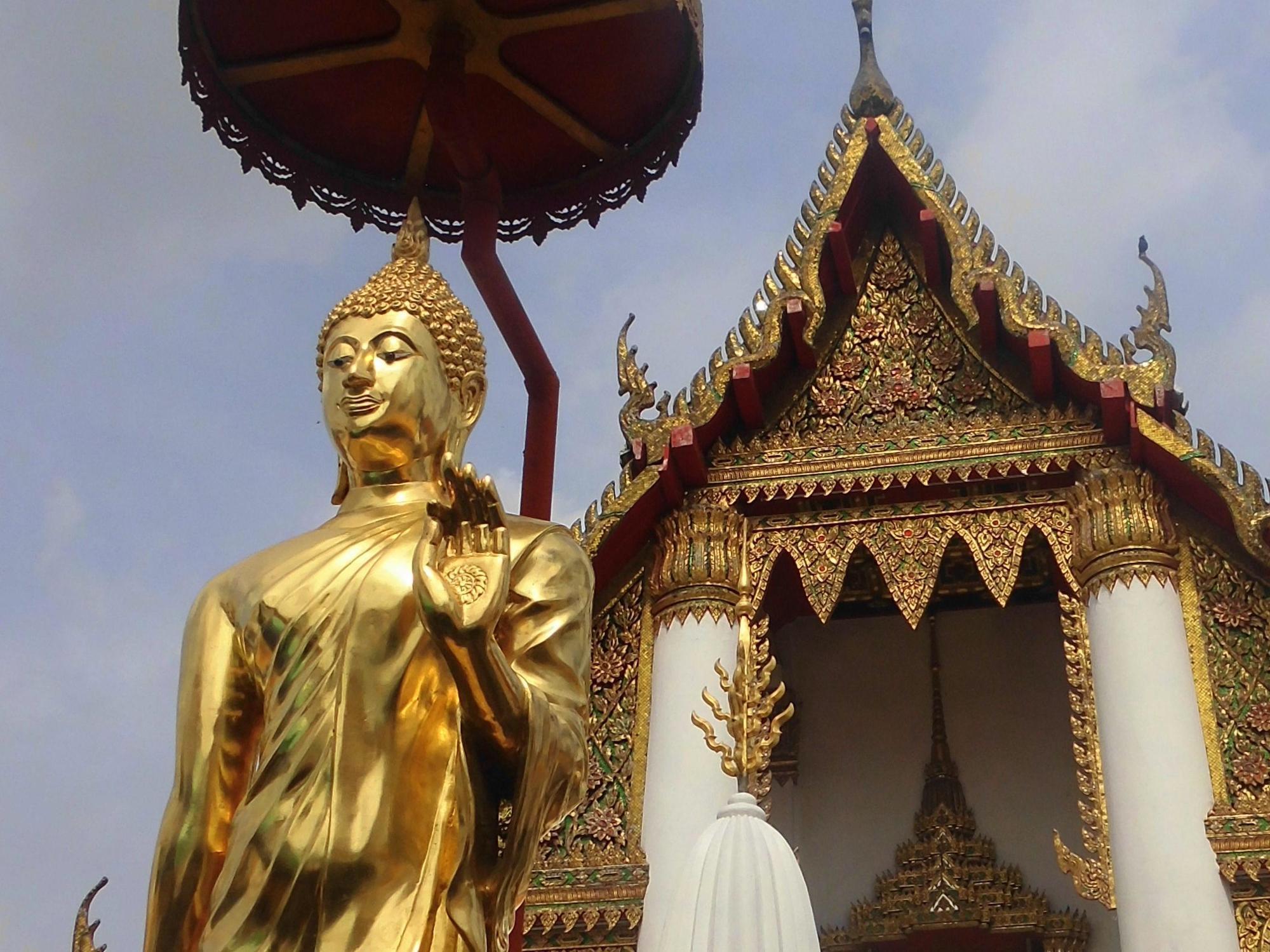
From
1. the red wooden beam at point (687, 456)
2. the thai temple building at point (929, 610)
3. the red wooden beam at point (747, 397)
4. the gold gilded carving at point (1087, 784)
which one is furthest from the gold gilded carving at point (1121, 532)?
the red wooden beam at point (687, 456)

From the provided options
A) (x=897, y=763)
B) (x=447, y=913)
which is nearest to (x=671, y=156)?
(x=447, y=913)

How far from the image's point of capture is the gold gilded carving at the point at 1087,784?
4465 millimetres

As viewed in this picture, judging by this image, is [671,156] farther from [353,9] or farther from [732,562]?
[732,562]

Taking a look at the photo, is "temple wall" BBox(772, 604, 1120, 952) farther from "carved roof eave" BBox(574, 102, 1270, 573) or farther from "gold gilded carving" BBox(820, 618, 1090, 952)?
"carved roof eave" BBox(574, 102, 1270, 573)

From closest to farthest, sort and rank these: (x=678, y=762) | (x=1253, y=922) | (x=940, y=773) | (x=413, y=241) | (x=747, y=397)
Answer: (x=413, y=241)
(x=1253, y=922)
(x=678, y=762)
(x=747, y=397)
(x=940, y=773)

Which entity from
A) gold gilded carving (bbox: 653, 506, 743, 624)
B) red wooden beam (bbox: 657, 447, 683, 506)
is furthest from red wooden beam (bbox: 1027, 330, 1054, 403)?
red wooden beam (bbox: 657, 447, 683, 506)

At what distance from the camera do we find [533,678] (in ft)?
6.41

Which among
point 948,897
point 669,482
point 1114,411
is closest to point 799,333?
point 669,482

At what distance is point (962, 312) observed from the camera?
536cm

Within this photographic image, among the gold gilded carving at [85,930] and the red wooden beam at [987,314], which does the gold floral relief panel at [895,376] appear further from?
the gold gilded carving at [85,930]

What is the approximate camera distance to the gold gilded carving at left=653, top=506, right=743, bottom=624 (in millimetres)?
5016

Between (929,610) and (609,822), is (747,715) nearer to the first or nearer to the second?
(609,822)

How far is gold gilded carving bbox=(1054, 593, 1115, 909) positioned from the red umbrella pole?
7.28ft

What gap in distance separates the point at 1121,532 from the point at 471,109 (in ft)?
8.44
